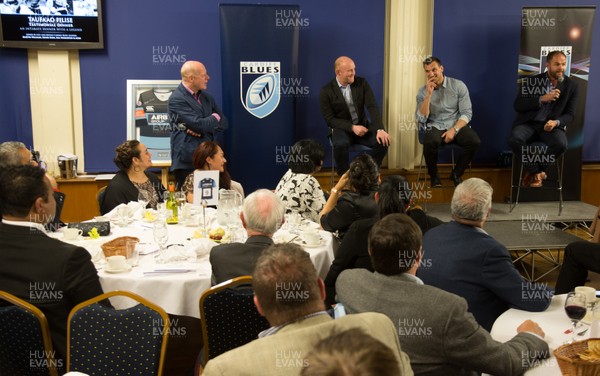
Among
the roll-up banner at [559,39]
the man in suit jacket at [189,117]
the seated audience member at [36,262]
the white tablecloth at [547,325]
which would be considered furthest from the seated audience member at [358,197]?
the roll-up banner at [559,39]

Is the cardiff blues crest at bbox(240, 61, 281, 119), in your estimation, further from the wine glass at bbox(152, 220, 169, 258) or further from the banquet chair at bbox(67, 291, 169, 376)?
the banquet chair at bbox(67, 291, 169, 376)

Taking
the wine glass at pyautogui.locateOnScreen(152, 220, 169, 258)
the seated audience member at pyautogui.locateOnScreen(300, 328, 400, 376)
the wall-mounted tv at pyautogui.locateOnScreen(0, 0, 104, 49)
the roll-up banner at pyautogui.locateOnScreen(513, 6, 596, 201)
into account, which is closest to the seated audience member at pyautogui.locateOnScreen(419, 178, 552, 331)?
the wine glass at pyautogui.locateOnScreen(152, 220, 169, 258)

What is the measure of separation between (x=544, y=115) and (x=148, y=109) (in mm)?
4349

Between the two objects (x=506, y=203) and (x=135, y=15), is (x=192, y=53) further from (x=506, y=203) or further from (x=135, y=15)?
(x=506, y=203)

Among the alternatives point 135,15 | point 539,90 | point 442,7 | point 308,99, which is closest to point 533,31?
point 539,90

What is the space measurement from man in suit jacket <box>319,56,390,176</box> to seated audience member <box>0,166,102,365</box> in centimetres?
417

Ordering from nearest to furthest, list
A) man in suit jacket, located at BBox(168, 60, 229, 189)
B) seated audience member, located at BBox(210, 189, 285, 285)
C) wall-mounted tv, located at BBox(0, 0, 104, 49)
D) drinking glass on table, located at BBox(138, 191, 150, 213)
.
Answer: seated audience member, located at BBox(210, 189, 285, 285)
drinking glass on table, located at BBox(138, 191, 150, 213)
man in suit jacket, located at BBox(168, 60, 229, 189)
wall-mounted tv, located at BBox(0, 0, 104, 49)

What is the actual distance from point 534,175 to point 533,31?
5.21 feet

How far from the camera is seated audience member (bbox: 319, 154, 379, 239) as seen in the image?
414cm

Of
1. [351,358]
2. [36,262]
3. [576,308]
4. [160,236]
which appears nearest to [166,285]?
[160,236]

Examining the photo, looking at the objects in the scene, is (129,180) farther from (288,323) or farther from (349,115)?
(288,323)

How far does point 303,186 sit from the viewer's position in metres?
4.69

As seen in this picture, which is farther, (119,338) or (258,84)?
(258,84)

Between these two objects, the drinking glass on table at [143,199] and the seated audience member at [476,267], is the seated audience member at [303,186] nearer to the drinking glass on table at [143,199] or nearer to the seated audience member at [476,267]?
the drinking glass on table at [143,199]
